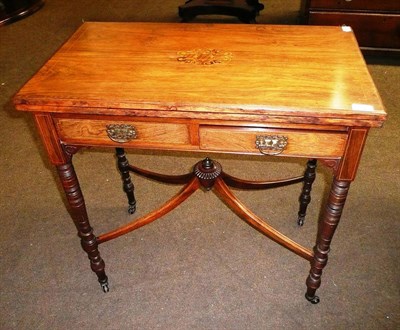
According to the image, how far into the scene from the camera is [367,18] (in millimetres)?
2543

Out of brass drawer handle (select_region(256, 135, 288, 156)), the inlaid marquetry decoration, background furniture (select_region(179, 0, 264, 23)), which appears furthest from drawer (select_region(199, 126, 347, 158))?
background furniture (select_region(179, 0, 264, 23))

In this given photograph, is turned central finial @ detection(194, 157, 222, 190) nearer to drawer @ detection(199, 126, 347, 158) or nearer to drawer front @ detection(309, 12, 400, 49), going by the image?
drawer @ detection(199, 126, 347, 158)

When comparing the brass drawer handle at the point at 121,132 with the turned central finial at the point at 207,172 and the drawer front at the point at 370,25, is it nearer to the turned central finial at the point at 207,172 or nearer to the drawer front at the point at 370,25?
the turned central finial at the point at 207,172

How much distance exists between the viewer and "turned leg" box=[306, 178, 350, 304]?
3.32ft

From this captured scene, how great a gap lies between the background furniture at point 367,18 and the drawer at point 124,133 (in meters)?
2.02

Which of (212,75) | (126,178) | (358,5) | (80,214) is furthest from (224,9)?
(80,214)

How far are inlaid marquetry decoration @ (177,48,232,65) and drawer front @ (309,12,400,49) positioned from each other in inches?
68.3

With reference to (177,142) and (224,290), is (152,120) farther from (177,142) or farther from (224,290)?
(224,290)

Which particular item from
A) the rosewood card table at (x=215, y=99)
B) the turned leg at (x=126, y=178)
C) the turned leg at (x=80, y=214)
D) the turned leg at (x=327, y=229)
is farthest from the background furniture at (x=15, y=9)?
the turned leg at (x=327, y=229)

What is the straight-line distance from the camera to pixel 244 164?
1.99 m

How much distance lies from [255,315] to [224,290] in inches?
5.6

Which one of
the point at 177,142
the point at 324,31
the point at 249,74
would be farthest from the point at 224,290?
the point at 324,31

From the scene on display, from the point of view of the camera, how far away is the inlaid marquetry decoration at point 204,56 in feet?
3.61

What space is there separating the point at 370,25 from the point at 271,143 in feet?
6.78
